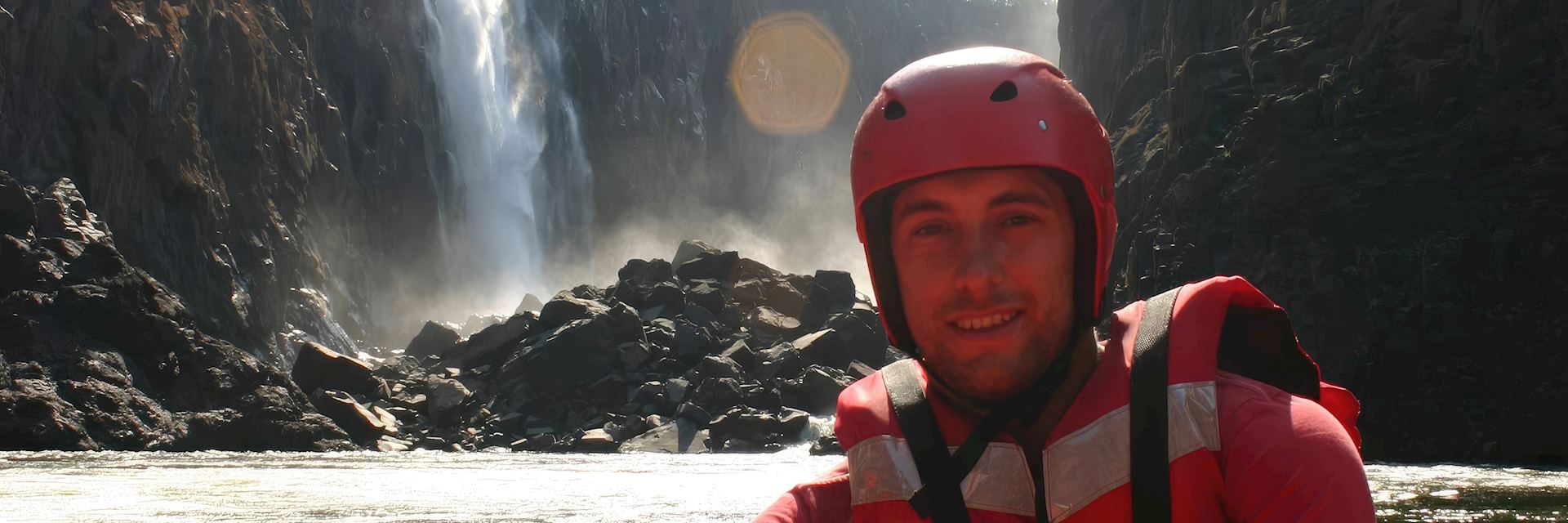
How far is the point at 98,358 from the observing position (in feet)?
94.1

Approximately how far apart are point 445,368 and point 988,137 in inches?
1812

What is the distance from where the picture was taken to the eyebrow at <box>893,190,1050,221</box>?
2.10 metres

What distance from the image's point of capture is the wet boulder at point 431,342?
50594 millimetres

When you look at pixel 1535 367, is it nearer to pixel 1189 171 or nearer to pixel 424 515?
pixel 1189 171

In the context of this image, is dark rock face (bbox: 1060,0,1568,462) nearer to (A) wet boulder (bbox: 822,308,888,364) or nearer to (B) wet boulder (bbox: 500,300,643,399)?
(A) wet boulder (bbox: 822,308,888,364)

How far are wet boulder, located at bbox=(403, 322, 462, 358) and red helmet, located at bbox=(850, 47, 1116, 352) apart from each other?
1978 inches

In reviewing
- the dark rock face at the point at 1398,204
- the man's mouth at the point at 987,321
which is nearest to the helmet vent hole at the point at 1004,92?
the man's mouth at the point at 987,321

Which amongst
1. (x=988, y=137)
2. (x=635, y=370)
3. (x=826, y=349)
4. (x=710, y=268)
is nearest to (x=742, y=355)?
(x=826, y=349)

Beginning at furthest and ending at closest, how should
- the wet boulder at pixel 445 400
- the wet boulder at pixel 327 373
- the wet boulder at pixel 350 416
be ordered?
the wet boulder at pixel 445 400 → the wet boulder at pixel 327 373 → the wet boulder at pixel 350 416

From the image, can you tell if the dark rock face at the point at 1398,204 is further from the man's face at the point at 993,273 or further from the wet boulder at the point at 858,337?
the man's face at the point at 993,273

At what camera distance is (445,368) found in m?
45.9

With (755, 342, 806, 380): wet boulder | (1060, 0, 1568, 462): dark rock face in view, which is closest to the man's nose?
(1060, 0, 1568, 462): dark rock face

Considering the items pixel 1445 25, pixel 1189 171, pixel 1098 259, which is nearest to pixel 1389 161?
pixel 1445 25

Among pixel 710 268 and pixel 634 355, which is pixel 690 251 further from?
pixel 634 355
